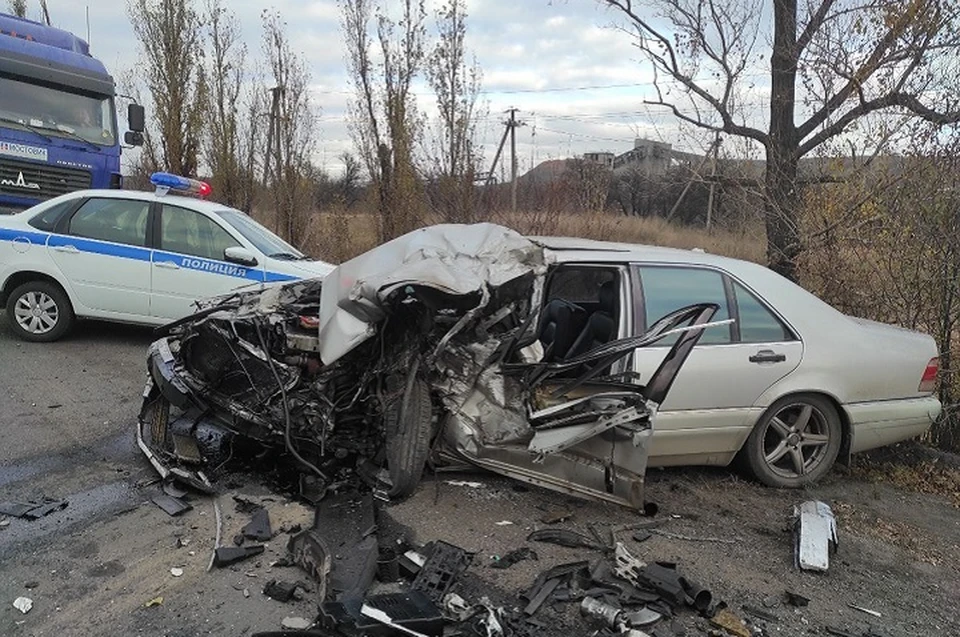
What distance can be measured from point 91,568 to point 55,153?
326 inches

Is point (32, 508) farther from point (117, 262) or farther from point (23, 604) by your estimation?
point (117, 262)

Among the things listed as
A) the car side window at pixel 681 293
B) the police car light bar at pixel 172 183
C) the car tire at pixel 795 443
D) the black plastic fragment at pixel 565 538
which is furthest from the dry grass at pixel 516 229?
the black plastic fragment at pixel 565 538

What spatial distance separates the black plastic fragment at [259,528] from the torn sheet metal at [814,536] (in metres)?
2.72

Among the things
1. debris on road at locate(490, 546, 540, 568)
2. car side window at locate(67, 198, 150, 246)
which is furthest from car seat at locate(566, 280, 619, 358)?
car side window at locate(67, 198, 150, 246)

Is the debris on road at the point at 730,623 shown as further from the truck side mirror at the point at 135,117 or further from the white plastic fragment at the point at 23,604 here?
the truck side mirror at the point at 135,117

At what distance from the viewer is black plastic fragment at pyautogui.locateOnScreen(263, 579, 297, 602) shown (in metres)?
3.00

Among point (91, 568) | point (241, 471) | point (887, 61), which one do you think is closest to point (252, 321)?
point (241, 471)

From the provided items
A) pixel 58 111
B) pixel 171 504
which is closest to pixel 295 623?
pixel 171 504

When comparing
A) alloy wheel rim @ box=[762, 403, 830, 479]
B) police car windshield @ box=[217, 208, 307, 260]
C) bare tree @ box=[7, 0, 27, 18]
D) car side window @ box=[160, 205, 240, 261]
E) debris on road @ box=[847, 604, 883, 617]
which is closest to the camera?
debris on road @ box=[847, 604, 883, 617]

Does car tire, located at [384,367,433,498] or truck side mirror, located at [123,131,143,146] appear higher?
truck side mirror, located at [123,131,143,146]

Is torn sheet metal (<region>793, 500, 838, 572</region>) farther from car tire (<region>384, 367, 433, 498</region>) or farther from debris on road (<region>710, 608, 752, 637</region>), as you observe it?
car tire (<region>384, 367, 433, 498</region>)

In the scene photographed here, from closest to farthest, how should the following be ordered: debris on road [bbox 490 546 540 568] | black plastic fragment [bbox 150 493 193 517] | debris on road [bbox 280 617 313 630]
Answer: debris on road [bbox 280 617 313 630]
debris on road [bbox 490 546 540 568]
black plastic fragment [bbox 150 493 193 517]

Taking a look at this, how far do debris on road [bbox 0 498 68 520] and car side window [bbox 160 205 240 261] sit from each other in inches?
144

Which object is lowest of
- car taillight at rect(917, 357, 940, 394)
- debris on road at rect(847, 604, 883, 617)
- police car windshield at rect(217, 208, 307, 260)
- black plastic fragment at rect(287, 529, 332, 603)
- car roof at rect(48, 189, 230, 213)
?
debris on road at rect(847, 604, 883, 617)
